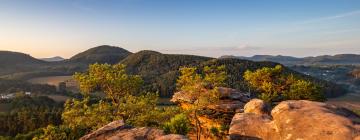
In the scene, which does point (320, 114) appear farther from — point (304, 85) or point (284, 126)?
point (304, 85)

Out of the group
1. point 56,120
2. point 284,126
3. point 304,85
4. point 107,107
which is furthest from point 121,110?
point 56,120

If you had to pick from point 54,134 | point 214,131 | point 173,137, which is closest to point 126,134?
point 173,137

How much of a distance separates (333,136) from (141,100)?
32.4 metres

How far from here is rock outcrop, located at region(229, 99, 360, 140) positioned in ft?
74.6

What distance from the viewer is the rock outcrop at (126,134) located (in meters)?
23.0

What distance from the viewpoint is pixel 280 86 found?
7862 cm

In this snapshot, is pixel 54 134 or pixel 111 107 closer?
pixel 54 134

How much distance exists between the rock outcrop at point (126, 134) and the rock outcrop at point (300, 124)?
963 cm

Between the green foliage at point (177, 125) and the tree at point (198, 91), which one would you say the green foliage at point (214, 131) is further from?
the green foliage at point (177, 125)

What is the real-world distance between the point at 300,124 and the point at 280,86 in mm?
55855

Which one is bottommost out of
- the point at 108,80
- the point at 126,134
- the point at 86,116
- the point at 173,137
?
the point at 86,116

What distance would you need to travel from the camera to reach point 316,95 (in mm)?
75562

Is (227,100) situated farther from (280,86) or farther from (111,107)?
(280,86)

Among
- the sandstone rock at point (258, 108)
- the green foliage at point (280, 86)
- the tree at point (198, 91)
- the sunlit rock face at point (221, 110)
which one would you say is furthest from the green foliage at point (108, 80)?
the green foliage at point (280, 86)
